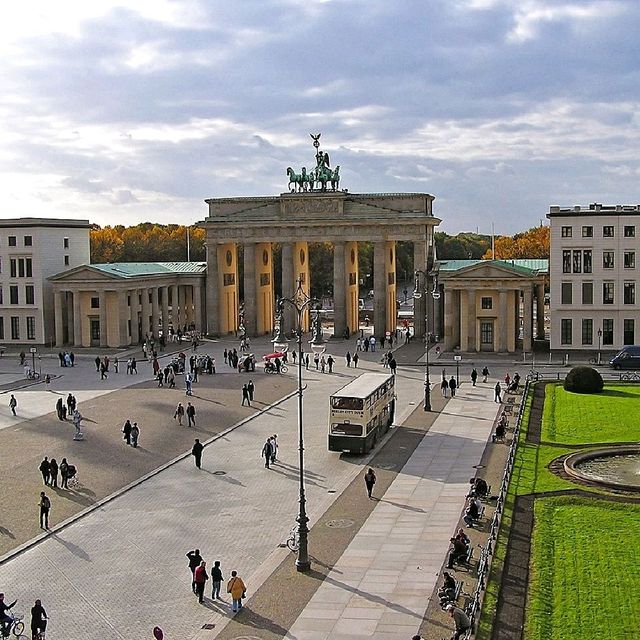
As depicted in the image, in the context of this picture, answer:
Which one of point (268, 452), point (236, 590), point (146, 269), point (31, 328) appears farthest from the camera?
point (146, 269)

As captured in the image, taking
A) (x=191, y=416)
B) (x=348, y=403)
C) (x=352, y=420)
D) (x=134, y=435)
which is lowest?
(x=134, y=435)

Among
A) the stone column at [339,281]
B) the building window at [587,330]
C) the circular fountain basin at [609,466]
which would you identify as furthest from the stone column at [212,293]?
the circular fountain basin at [609,466]

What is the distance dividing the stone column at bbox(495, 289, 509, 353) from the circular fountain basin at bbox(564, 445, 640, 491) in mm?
42134

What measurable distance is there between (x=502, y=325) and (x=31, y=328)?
46.9 meters

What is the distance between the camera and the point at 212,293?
106 metres

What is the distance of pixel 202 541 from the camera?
34.2 meters

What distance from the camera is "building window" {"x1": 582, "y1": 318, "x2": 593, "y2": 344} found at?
8662 cm

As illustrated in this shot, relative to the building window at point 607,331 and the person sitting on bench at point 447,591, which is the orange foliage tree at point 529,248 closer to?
the building window at point 607,331

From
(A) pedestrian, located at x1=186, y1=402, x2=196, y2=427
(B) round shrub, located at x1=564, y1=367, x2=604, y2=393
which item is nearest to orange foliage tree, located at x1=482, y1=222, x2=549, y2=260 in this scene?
(B) round shrub, located at x1=564, y1=367, x2=604, y2=393

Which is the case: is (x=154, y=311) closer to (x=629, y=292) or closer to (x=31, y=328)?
(x=31, y=328)

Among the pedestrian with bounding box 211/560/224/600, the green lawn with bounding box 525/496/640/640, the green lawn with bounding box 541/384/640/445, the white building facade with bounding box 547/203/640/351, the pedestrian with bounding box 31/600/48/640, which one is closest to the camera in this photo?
the green lawn with bounding box 525/496/640/640

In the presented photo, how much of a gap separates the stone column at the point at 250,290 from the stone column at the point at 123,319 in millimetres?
14755

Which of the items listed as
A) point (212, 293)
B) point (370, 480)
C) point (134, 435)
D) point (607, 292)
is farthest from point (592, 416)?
point (212, 293)

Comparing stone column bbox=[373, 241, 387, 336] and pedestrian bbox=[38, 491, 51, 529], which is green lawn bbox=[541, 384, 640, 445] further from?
stone column bbox=[373, 241, 387, 336]
